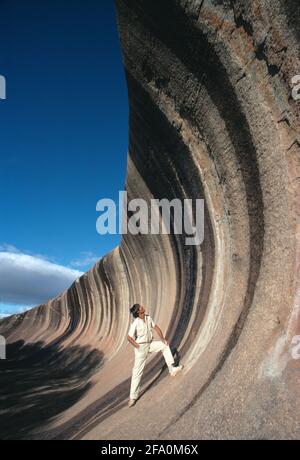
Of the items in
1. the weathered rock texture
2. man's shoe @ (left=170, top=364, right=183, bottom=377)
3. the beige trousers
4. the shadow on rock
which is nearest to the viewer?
the weathered rock texture

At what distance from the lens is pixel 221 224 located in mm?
5039

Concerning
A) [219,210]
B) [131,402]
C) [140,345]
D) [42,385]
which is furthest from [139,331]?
[42,385]

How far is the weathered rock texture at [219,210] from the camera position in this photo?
11.2ft

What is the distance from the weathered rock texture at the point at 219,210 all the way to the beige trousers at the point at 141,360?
19 centimetres

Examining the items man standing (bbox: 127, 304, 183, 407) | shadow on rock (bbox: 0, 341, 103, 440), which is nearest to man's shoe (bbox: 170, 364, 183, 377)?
man standing (bbox: 127, 304, 183, 407)

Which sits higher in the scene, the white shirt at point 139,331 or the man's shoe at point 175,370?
the white shirt at point 139,331

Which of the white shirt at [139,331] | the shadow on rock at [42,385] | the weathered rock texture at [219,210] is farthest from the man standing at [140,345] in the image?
the shadow on rock at [42,385]

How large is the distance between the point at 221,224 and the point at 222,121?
1139mm

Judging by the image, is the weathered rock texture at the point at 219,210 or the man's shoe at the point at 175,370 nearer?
the weathered rock texture at the point at 219,210

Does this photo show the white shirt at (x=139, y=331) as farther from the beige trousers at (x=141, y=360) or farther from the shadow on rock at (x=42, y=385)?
the shadow on rock at (x=42, y=385)

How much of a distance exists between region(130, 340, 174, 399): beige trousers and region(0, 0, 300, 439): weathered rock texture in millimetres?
185

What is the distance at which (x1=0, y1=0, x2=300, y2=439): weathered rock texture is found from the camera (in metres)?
3.40

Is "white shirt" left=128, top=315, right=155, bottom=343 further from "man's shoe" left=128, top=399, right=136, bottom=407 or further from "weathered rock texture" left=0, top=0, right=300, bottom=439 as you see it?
"man's shoe" left=128, top=399, right=136, bottom=407

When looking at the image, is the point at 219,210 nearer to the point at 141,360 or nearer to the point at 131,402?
the point at 141,360
